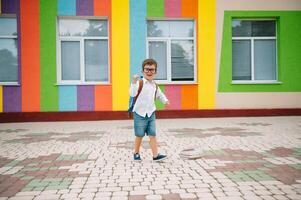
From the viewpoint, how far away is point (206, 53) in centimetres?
1313

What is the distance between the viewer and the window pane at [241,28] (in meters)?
13.5

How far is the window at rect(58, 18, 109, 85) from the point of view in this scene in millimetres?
13000

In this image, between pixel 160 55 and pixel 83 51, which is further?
pixel 160 55

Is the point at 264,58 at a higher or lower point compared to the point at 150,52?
lower

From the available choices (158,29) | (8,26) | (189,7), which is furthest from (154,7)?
(8,26)

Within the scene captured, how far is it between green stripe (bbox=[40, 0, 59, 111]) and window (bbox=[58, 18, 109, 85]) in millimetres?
343

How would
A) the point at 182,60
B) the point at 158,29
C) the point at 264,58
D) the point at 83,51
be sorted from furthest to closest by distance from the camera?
the point at 264,58 → the point at 182,60 → the point at 158,29 → the point at 83,51

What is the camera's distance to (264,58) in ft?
45.3

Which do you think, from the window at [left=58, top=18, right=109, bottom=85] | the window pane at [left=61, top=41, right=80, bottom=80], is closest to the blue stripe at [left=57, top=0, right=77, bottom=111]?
the window at [left=58, top=18, right=109, bottom=85]

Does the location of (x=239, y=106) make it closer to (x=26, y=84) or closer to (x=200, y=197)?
(x=26, y=84)

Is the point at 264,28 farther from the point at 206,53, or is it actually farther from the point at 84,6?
the point at 84,6

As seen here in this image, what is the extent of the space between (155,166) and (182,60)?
28.5 feet

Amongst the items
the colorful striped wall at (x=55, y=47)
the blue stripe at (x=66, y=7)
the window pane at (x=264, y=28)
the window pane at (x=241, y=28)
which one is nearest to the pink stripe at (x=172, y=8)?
the colorful striped wall at (x=55, y=47)

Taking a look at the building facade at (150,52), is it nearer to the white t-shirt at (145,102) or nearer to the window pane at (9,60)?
the window pane at (9,60)
